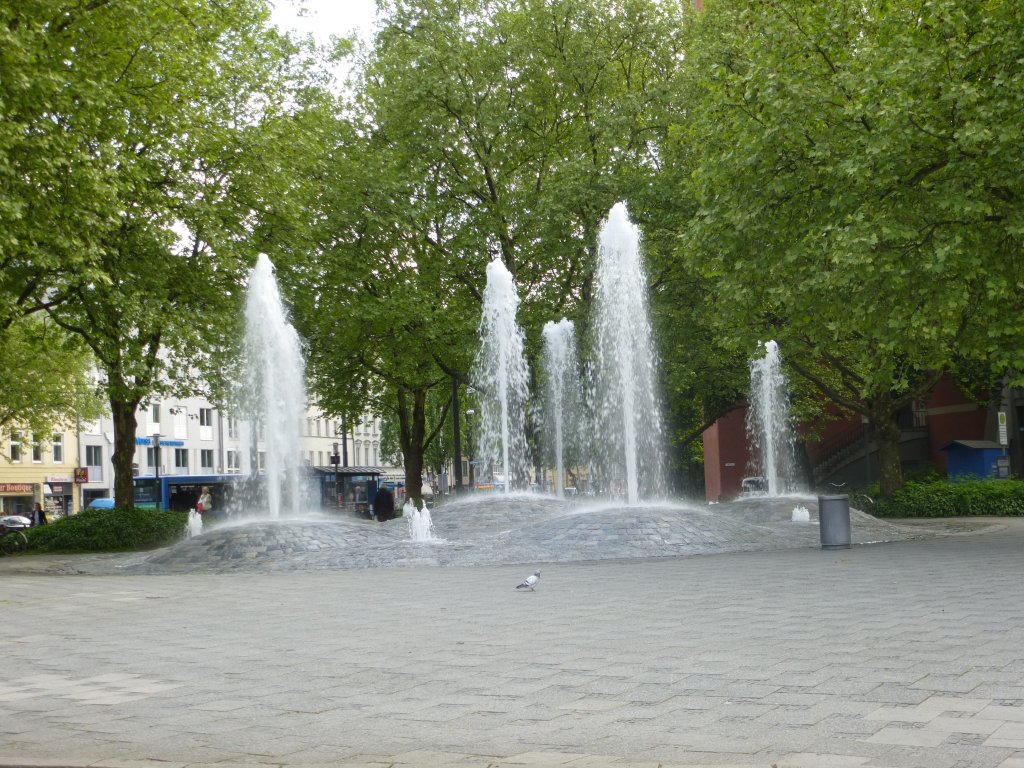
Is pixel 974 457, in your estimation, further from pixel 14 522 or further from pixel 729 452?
pixel 14 522

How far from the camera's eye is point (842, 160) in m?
20.1

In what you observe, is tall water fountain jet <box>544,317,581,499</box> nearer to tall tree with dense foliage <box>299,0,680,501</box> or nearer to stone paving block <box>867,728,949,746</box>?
tall tree with dense foliage <box>299,0,680,501</box>

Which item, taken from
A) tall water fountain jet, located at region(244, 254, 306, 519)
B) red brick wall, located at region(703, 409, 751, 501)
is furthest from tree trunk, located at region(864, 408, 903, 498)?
red brick wall, located at region(703, 409, 751, 501)

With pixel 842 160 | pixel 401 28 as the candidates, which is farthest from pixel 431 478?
pixel 842 160

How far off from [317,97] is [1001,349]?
22892 millimetres

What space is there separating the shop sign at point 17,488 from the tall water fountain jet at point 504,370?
138 ft

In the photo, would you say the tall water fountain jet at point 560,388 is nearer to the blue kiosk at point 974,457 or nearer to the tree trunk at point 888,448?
the tree trunk at point 888,448

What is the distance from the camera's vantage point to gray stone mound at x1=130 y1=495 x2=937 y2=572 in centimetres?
1964

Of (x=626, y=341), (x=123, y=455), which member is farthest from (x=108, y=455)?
(x=626, y=341)

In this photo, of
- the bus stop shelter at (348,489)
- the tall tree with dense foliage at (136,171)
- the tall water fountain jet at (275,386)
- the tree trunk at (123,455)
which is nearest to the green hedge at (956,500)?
the tall water fountain jet at (275,386)

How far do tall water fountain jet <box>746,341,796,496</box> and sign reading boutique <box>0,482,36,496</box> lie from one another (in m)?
44.1

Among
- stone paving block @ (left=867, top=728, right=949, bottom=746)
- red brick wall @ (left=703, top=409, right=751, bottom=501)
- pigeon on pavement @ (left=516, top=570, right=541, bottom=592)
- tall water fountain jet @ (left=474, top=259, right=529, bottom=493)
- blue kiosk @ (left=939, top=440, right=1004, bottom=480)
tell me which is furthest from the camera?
red brick wall @ (left=703, top=409, right=751, bottom=501)

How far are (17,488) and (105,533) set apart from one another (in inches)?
1696

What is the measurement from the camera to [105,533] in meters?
27.8
